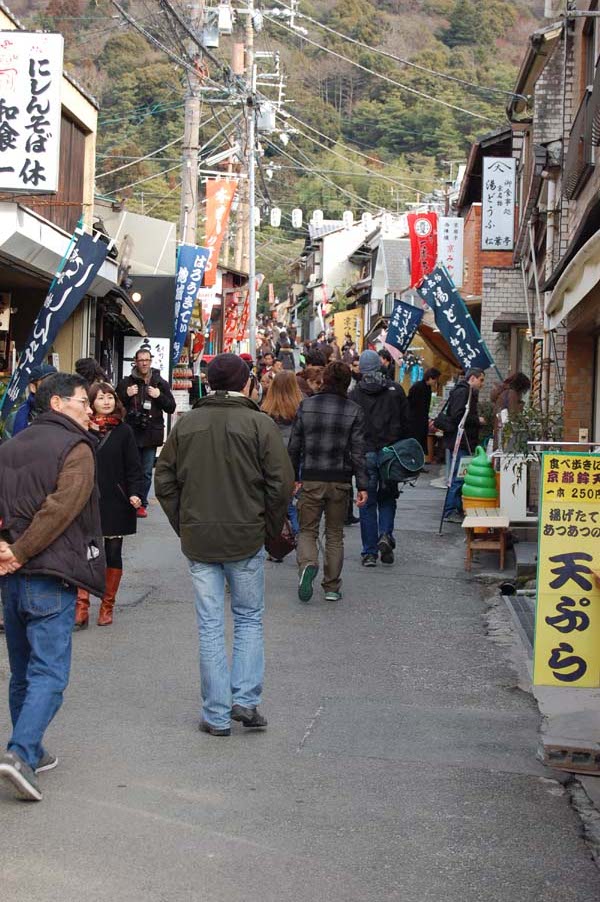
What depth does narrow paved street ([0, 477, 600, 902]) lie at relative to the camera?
4291 millimetres

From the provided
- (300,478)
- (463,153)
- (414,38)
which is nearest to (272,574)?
(300,478)

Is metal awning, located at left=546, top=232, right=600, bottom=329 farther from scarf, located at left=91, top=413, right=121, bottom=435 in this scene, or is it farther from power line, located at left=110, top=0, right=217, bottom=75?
power line, located at left=110, top=0, right=217, bottom=75

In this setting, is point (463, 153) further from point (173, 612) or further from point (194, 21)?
point (173, 612)

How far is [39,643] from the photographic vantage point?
518 centimetres

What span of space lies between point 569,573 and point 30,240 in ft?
29.6

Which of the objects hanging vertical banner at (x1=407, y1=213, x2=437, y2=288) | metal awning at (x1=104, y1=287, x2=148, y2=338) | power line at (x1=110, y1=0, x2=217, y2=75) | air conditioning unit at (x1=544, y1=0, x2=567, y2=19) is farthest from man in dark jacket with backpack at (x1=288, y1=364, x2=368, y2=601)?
hanging vertical banner at (x1=407, y1=213, x2=437, y2=288)

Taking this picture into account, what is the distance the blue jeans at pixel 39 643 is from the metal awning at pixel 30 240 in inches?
328

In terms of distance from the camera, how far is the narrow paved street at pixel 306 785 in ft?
14.1

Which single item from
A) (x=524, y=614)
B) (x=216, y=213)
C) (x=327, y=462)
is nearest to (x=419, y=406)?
(x=327, y=462)

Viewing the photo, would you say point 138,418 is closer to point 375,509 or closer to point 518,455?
point 375,509

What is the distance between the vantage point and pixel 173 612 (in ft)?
30.9

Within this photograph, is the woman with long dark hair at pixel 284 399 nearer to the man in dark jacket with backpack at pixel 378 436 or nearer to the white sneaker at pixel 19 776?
the man in dark jacket with backpack at pixel 378 436

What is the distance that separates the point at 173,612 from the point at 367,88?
72813 millimetres

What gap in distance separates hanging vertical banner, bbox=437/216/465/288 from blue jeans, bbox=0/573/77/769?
2372cm
